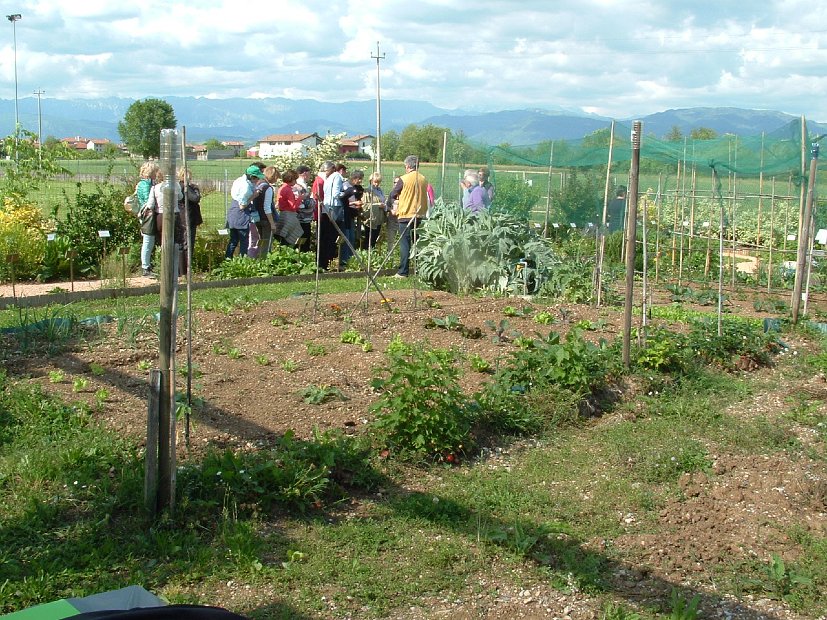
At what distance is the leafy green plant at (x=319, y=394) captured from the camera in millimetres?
6465

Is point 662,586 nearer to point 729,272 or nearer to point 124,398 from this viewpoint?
point 124,398

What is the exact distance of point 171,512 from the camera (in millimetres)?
4617

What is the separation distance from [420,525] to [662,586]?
1310 mm

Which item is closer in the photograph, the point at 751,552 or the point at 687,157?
the point at 751,552

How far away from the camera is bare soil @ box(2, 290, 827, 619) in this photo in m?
4.34

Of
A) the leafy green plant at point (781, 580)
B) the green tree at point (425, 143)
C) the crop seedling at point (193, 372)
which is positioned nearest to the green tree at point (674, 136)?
the green tree at point (425, 143)

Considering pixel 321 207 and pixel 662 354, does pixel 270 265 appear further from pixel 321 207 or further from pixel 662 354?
pixel 662 354

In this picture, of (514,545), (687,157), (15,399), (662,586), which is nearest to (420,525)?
(514,545)

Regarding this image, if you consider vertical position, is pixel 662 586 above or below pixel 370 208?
below

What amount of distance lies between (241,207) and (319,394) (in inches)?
290

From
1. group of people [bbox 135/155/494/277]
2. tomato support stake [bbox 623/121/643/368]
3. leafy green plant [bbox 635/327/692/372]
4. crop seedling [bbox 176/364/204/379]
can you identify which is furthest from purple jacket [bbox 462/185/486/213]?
crop seedling [bbox 176/364/204/379]

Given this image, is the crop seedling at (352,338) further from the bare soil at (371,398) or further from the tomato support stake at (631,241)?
the tomato support stake at (631,241)

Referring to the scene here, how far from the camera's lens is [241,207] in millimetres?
13289

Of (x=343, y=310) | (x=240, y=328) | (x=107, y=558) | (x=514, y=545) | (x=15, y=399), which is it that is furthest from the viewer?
(x=343, y=310)
